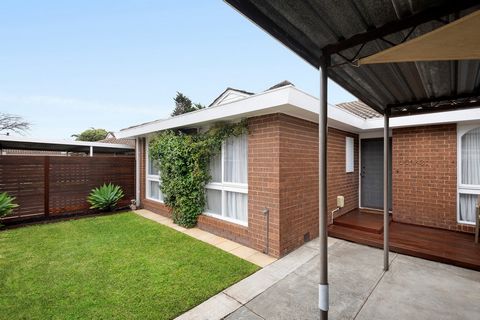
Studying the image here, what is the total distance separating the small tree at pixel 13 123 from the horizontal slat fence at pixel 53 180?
74.5ft

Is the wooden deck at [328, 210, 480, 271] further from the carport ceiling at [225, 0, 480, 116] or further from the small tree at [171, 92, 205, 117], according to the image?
the small tree at [171, 92, 205, 117]

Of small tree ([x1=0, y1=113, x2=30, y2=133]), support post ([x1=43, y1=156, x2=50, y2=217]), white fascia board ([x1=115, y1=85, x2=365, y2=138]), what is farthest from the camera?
small tree ([x1=0, y1=113, x2=30, y2=133])

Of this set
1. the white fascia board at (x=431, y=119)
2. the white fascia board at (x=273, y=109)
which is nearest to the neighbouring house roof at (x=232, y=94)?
the white fascia board at (x=273, y=109)

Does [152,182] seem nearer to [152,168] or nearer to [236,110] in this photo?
[152,168]

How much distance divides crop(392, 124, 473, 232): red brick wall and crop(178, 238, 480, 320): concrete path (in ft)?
8.86

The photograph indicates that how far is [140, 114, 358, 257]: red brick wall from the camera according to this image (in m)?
4.91

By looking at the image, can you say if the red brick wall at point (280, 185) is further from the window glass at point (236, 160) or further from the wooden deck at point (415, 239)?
the wooden deck at point (415, 239)

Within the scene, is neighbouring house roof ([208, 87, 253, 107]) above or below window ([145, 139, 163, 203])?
above

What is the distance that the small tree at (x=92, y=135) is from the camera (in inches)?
1391

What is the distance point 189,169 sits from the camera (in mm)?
6977

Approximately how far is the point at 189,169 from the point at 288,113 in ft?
11.8

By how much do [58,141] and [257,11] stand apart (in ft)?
39.3

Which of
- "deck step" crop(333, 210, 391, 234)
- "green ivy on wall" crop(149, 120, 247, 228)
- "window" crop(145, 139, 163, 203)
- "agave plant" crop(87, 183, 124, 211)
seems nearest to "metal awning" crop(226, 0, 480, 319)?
"deck step" crop(333, 210, 391, 234)

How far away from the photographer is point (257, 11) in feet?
6.21
